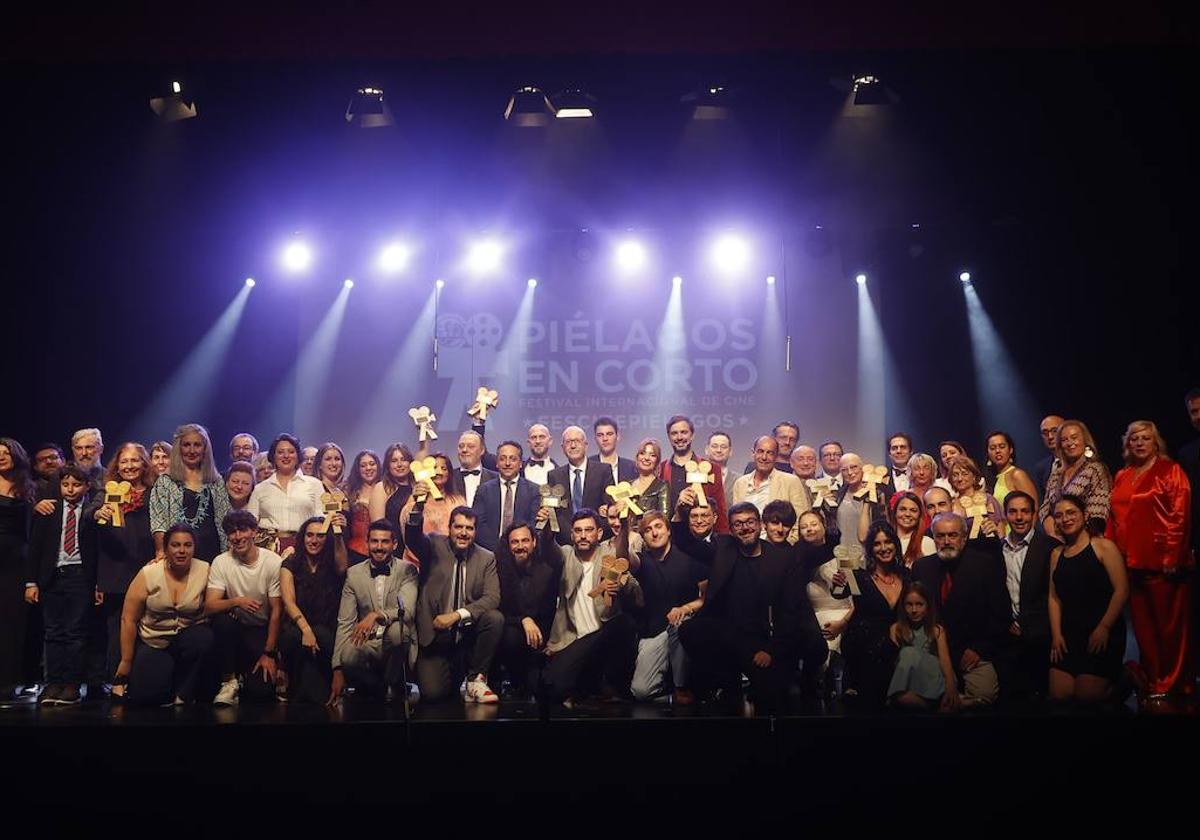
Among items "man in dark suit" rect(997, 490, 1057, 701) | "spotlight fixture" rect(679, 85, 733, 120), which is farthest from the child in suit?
"man in dark suit" rect(997, 490, 1057, 701)

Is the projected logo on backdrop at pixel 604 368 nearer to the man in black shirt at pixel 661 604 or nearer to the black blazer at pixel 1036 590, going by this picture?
the man in black shirt at pixel 661 604

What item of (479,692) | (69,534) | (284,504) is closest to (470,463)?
(284,504)

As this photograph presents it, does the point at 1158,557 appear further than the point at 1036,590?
Yes

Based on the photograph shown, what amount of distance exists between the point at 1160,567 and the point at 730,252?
14.6 feet

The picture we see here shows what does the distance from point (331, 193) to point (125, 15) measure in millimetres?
5448

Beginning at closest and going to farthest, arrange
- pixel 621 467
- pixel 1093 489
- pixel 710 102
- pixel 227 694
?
pixel 227 694
pixel 1093 489
pixel 621 467
pixel 710 102

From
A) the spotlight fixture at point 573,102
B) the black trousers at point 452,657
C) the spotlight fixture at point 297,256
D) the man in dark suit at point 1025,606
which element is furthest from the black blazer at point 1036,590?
the spotlight fixture at point 297,256

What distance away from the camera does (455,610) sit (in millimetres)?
5484

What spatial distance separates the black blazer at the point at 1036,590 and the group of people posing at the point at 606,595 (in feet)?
0.03

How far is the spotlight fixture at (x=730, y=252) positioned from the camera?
898cm

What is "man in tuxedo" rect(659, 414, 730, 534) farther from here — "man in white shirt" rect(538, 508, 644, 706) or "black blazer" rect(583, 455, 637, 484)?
"man in white shirt" rect(538, 508, 644, 706)

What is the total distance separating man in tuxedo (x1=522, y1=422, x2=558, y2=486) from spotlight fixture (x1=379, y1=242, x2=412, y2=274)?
2708 millimetres

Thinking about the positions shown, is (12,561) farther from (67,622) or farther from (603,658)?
(603,658)

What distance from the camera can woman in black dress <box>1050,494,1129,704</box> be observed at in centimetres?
514
